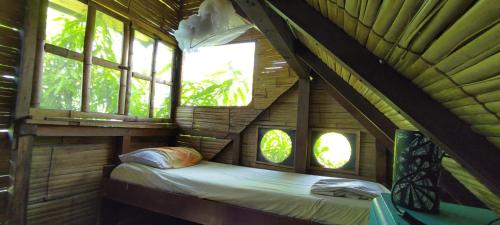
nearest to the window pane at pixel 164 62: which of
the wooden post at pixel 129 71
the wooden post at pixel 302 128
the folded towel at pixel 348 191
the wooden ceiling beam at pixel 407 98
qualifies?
the wooden post at pixel 129 71

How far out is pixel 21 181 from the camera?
2168 millimetres

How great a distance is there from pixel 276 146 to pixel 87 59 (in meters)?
2.24

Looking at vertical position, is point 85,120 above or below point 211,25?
below

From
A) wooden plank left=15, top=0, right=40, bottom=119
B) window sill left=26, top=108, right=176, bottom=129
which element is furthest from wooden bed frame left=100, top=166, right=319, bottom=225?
wooden plank left=15, top=0, right=40, bottom=119

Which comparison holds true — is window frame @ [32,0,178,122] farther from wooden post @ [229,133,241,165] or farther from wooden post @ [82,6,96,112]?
wooden post @ [229,133,241,165]

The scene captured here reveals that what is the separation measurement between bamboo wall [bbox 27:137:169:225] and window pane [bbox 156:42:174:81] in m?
1.08

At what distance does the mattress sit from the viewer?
5.99 ft

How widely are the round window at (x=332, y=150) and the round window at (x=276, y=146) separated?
0.34 meters

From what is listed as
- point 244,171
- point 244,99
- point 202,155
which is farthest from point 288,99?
point 202,155

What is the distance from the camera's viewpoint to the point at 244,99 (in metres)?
3.46

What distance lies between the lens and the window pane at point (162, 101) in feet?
11.7

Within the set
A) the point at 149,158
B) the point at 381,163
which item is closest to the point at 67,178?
the point at 149,158

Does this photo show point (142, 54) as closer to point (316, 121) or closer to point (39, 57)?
point (39, 57)

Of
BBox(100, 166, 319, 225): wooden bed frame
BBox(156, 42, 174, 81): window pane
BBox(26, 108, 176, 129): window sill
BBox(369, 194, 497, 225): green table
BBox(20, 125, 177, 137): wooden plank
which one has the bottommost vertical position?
BBox(100, 166, 319, 225): wooden bed frame
